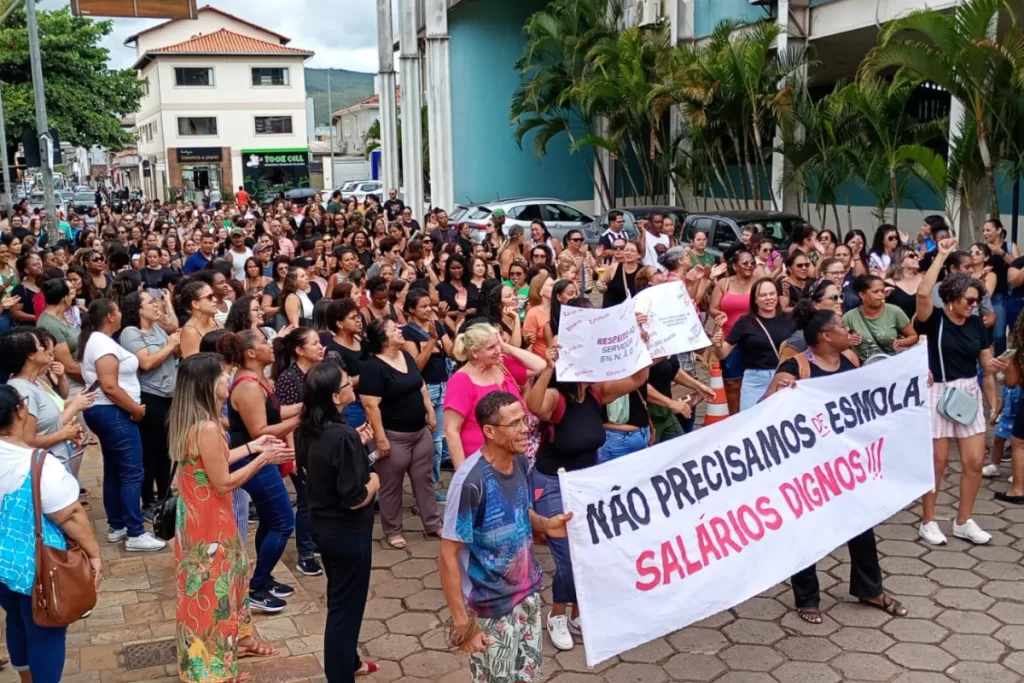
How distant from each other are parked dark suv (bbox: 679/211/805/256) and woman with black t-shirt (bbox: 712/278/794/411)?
26.7 feet

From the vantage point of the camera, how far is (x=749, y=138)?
2072 cm

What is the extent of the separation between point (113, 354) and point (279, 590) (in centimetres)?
192

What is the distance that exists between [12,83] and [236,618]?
1301 inches

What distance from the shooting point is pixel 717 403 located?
22.6ft

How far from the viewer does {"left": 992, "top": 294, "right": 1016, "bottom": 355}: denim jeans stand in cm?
943

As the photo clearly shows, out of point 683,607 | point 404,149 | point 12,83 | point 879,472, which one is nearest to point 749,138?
point 404,149

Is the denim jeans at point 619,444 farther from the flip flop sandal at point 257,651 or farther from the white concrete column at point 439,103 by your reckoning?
the white concrete column at point 439,103

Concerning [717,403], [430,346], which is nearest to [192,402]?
[430,346]

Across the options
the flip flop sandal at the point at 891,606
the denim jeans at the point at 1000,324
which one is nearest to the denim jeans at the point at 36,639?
the flip flop sandal at the point at 891,606

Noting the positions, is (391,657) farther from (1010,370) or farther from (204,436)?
(1010,370)

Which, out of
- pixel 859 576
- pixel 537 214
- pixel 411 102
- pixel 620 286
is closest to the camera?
pixel 859 576

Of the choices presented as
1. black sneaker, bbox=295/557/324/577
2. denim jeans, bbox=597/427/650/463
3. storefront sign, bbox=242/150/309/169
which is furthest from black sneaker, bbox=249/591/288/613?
storefront sign, bbox=242/150/309/169

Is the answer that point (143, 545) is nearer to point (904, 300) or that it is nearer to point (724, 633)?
point (724, 633)

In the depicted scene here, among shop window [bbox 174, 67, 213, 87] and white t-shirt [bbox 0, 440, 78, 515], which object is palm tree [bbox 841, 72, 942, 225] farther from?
shop window [bbox 174, 67, 213, 87]
